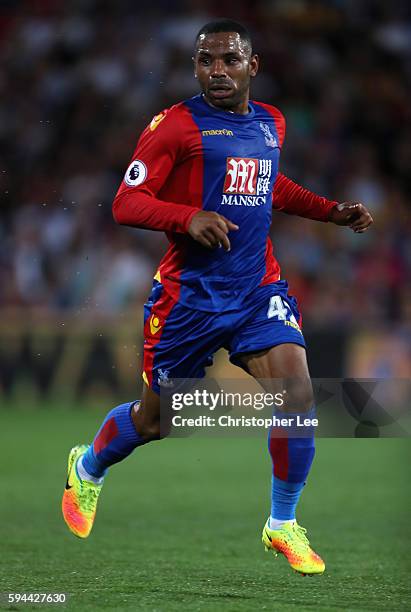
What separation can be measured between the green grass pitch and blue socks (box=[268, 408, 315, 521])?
332 millimetres

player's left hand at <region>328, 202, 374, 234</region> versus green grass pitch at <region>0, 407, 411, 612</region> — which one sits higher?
player's left hand at <region>328, 202, 374, 234</region>

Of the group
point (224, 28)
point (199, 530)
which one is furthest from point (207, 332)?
point (199, 530)

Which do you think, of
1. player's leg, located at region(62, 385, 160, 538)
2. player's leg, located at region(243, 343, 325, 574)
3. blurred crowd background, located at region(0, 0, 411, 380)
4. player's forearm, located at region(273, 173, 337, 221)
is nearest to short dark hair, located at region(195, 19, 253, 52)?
player's forearm, located at region(273, 173, 337, 221)

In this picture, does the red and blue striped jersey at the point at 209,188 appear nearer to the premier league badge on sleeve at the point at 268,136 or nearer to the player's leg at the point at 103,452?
the premier league badge on sleeve at the point at 268,136

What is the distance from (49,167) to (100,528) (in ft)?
27.6

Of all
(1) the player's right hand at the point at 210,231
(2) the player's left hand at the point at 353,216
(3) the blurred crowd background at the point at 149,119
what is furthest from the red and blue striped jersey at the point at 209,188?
(3) the blurred crowd background at the point at 149,119

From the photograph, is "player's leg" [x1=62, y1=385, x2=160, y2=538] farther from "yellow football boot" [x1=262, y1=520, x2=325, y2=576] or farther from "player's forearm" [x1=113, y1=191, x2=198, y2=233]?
"player's forearm" [x1=113, y1=191, x2=198, y2=233]

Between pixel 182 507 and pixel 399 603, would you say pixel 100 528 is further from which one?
pixel 399 603

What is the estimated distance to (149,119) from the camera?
1420 centimetres

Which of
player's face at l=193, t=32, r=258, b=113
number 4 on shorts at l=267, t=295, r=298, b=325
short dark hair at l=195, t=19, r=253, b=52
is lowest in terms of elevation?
number 4 on shorts at l=267, t=295, r=298, b=325

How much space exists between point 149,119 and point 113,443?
906cm

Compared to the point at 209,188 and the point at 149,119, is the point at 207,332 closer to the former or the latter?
the point at 209,188

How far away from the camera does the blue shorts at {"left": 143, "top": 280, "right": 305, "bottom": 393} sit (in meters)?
5.21

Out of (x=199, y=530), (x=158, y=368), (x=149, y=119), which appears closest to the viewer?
(x=158, y=368)
